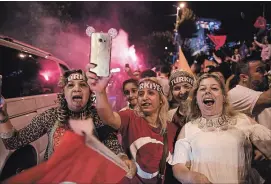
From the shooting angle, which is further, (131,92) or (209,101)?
(131,92)

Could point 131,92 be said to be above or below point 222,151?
above

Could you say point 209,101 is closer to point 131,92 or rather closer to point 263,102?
point 263,102

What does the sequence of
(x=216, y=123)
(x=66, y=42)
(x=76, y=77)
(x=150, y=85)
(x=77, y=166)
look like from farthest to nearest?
1. (x=66, y=42)
2. (x=150, y=85)
3. (x=76, y=77)
4. (x=216, y=123)
5. (x=77, y=166)

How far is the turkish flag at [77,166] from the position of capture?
7.66ft

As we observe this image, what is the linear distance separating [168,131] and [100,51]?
3.98 feet

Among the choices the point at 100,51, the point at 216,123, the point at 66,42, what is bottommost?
the point at 216,123

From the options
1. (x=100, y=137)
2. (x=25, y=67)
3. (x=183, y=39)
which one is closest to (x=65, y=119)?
(x=100, y=137)

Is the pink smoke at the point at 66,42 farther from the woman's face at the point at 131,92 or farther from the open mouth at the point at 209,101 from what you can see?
the open mouth at the point at 209,101

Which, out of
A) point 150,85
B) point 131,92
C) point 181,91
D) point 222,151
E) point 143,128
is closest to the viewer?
point 222,151

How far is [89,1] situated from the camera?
1788cm

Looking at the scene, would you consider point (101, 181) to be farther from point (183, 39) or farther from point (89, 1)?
point (183, 39)

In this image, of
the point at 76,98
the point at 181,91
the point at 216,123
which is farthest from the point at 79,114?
the point at 181,91

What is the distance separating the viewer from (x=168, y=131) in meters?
3.27

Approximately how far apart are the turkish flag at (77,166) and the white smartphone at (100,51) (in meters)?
0.68
